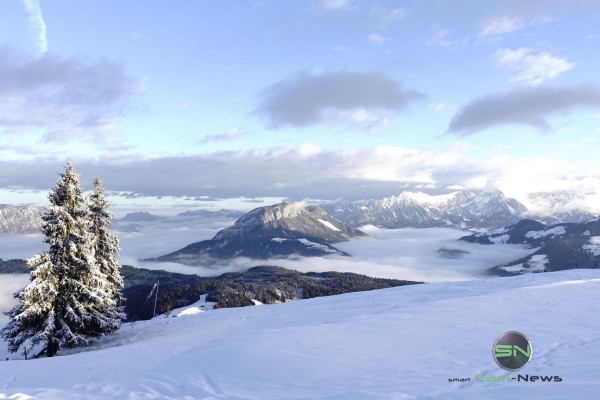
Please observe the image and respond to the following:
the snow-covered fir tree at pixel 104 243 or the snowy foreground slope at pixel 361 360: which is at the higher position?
the snow-covered fir tree at pixel 104 243

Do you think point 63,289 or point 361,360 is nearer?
point 361,360

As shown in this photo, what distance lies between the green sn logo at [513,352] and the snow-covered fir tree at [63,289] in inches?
1015

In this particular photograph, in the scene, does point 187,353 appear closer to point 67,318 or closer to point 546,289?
point 67,318

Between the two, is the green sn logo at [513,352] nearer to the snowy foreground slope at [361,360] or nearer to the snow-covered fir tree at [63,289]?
the snowy foreground slope at [361,360]

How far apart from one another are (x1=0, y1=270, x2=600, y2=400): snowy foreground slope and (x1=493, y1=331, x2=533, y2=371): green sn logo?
28cm

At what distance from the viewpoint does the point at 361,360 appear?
14648mm

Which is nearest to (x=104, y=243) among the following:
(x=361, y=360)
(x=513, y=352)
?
(x=361, y=360)

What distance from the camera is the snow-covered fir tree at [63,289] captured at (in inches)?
1042

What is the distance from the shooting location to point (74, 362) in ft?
63.2

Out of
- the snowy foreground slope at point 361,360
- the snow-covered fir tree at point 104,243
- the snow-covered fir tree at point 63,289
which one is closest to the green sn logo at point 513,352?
the snowy foreground slope at point 361,360

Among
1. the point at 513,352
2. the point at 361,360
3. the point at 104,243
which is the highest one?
the point at 104,243

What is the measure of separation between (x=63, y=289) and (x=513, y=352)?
2800cm

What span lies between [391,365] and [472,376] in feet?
9.14

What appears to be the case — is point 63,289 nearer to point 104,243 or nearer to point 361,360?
point 104,243
